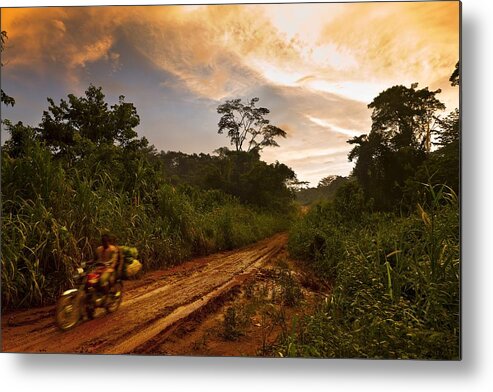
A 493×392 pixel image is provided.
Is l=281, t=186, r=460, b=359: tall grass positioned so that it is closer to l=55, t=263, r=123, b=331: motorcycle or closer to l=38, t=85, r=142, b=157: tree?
l=55, t=263, r=123, b=331: motorcycle

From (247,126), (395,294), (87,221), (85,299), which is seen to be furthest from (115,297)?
(395,294)

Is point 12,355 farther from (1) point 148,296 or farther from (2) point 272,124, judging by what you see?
(2) point 272,124

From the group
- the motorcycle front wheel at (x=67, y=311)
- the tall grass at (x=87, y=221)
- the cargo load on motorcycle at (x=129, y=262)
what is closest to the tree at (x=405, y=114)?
the tall grass at (x=87, y=221)

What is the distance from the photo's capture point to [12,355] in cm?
296

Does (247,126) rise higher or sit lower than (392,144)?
higher

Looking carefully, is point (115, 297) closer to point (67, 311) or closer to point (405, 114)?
point (67, 311)

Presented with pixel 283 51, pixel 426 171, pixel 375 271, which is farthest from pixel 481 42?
pixel 375 271

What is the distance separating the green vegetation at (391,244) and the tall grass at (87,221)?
424 millimetres

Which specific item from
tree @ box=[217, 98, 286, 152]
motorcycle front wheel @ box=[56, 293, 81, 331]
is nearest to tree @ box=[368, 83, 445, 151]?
tree @ box=[217, 98, 286, 152]

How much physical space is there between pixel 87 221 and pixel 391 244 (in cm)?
188

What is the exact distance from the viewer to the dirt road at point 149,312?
2689 mm

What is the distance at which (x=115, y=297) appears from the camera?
274cm

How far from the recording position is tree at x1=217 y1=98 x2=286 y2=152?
278 centimetres

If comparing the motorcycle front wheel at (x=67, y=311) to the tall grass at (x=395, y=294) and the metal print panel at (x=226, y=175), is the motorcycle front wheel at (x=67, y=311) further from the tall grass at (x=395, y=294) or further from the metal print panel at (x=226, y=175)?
the tall grass at (x=395, y=294)
